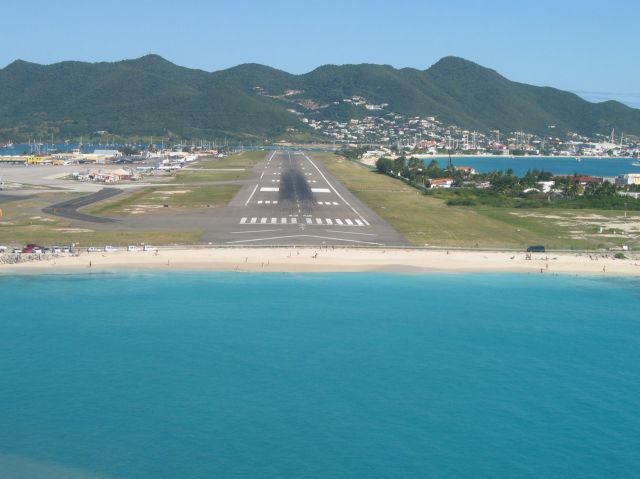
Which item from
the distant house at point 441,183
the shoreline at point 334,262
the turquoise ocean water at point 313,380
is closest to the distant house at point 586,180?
the distant house at point 441,183

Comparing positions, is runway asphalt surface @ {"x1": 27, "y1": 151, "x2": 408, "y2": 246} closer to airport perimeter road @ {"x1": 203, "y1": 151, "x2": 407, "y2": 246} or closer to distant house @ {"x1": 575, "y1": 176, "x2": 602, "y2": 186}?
airport perimeter road @ {"x1": 203, "y1": 151, "x2": 407, "y2": 246}

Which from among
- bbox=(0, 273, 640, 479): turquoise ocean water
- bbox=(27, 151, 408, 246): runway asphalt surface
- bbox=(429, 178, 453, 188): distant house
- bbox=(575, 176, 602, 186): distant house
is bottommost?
bbox=(0, 273, 640, 479): turquoise ocean water

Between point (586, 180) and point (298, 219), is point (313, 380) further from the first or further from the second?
point (586, 180)

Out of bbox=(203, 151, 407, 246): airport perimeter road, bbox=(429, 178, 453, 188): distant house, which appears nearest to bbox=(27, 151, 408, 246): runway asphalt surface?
bbox=(203, 151, 407, 246): airport perimeter road

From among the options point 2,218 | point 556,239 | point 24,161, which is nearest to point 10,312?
point 2,218

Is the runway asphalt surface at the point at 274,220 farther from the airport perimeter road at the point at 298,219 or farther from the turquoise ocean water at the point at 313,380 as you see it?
the turquoise ocean water at the point at 313,380

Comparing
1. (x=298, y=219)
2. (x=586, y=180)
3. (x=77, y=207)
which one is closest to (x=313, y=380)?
(x=298, y=219)

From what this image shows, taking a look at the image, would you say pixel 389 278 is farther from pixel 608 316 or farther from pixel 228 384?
pixel 228 384
